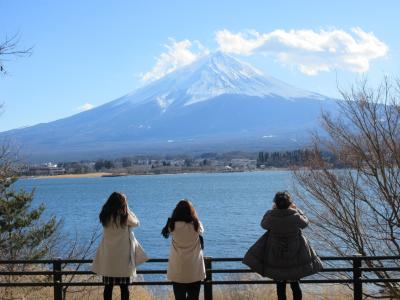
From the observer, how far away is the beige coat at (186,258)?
8.12 meters

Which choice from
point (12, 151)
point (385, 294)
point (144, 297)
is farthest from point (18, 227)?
point (385, 294)

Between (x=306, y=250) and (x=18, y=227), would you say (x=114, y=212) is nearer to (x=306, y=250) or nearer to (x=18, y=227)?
(x=306, y=250)

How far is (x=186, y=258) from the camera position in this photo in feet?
26.8

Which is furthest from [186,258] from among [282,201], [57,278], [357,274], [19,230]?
[19,230]

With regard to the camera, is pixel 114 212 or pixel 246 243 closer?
pixel 114 212

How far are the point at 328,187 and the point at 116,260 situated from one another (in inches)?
259

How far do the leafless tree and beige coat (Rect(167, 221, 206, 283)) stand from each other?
558 centimetres

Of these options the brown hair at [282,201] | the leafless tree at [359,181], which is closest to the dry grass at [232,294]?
the leafless tree at [359,181]

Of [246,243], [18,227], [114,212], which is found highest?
[114,212]

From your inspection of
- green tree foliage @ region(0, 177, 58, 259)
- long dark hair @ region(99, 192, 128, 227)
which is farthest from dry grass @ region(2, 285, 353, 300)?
green tree foliage @ region(0, 177, 58, 259)

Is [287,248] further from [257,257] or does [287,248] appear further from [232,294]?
[232,294]

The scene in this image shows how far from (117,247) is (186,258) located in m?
0.87

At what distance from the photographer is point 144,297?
13305 mm

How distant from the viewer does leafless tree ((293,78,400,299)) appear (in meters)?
12.9
